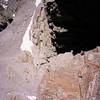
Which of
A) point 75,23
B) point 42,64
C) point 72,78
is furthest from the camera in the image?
point 42,64

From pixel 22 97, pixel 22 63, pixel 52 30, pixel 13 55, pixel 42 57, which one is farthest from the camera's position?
pixel 13 55

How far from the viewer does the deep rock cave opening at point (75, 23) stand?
5508 mm

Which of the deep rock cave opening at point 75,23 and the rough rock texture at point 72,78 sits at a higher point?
the deep rock cave opening at point 75,23

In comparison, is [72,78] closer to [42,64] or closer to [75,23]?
[75,23]

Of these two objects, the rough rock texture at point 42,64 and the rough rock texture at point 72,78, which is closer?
the rough rock texture at point 72,78

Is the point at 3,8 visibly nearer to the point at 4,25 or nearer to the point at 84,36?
the point at 4,25

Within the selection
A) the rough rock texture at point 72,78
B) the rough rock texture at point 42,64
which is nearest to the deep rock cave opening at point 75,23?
the rough rock texture at point 42,64

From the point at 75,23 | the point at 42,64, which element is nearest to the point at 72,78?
the point at 75,23

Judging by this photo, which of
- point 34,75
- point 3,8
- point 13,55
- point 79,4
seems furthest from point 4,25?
point 79,4

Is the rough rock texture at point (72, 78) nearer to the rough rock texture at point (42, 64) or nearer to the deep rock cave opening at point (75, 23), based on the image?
the rough rock texture at point (42, 64)

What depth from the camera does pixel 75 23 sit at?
594 centimetres

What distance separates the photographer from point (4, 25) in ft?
50.4

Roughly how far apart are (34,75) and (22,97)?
3.33ft

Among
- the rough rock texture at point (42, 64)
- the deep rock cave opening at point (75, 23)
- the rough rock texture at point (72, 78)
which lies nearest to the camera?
the rough rock texture at point (72, 78)
